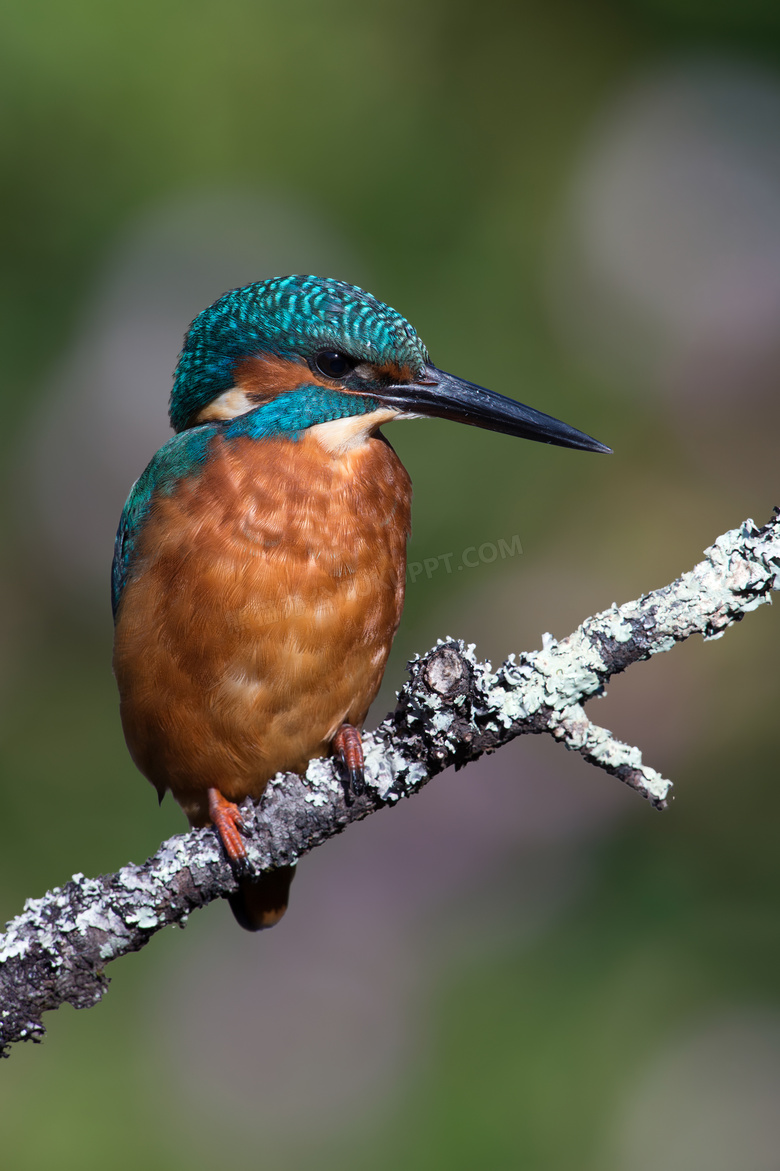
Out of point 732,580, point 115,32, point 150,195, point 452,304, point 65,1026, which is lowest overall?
point 732,580

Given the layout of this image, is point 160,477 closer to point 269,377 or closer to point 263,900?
point 269,377

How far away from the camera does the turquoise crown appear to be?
1.76 m

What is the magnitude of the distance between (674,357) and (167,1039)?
2.82m

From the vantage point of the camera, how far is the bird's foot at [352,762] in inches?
56.9

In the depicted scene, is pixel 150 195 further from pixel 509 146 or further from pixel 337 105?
pixel 509 146

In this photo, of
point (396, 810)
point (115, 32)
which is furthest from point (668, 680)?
point (115, 32)

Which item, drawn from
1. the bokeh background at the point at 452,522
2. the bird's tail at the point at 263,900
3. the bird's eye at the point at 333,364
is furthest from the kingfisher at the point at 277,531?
the bokeh background at the point at 452,522

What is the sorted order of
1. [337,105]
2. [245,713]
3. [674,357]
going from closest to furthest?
[245,713] < [674,357] < [337,105]

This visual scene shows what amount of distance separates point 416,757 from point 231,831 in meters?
0.40

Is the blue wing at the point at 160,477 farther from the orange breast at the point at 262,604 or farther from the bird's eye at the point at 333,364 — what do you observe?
the bird's eye at the point at 333,364

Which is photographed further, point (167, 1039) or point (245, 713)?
point (167, 1039)

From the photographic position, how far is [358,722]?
6.44 ft

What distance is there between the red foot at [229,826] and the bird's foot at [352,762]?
0.21m

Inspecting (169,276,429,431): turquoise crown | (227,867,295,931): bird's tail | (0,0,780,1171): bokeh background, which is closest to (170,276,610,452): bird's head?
(169,276,429,431): turquoise crown
